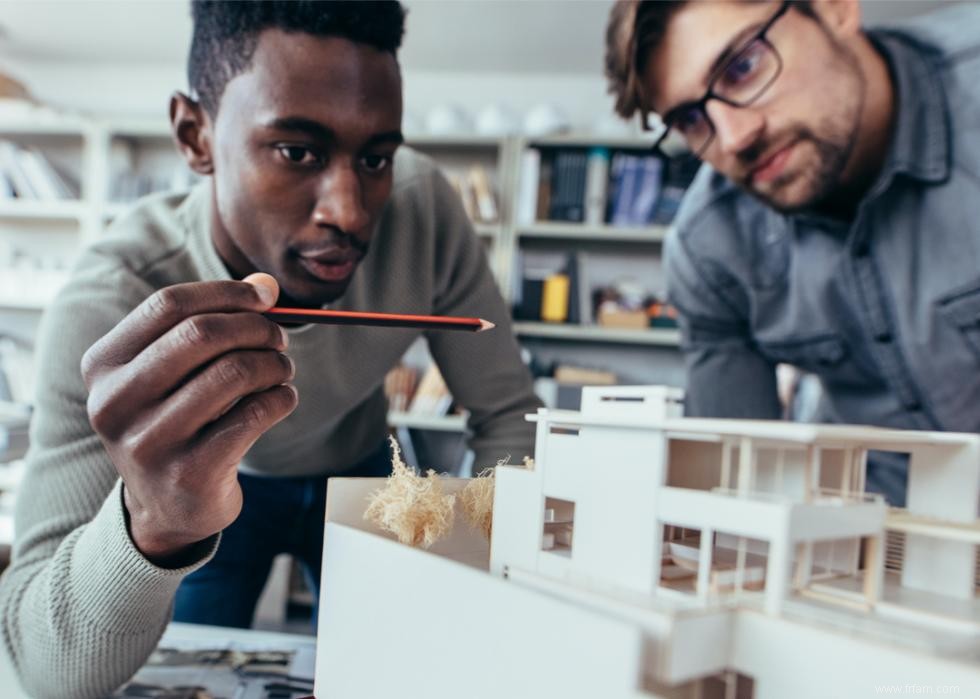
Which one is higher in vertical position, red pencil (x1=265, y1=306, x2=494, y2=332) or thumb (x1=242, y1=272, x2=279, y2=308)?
thumb (x1=242, y1=272, x2=279, y2=308)

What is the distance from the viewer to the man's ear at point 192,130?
0.46 meters

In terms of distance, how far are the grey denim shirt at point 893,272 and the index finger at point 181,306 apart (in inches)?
30.4

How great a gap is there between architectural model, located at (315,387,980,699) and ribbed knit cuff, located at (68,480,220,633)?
4.7 inches

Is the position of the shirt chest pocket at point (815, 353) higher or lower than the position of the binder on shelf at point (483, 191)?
lower

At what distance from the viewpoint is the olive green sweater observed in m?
0.47

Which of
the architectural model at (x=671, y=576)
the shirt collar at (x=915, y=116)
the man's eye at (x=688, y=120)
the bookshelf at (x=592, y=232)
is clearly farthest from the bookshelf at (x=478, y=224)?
the shirt collar at (x=915, y=116)

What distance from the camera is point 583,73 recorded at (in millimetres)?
781

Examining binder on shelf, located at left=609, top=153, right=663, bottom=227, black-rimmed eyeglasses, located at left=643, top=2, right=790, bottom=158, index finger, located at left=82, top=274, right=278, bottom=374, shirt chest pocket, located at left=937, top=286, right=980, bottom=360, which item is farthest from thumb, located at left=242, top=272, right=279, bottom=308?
binder on shelf, located at left=609, top=153, right=663, bottom=227

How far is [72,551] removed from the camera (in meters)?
0.49

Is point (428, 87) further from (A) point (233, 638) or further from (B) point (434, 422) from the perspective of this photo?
(A) point (233, 638)

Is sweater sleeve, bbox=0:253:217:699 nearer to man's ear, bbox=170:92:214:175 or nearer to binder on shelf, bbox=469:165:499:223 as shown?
man's ear, bbox=170:92:214:175

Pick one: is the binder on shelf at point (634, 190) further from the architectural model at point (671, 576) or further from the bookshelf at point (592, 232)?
the architectural model at point (671, 576)

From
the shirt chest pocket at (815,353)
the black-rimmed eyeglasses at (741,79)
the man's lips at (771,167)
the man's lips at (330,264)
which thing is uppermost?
the black-rimmed eyeglasses at (741,79)

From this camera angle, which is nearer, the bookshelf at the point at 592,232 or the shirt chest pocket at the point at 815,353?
the shirt chest pocket at the point at 815,353
